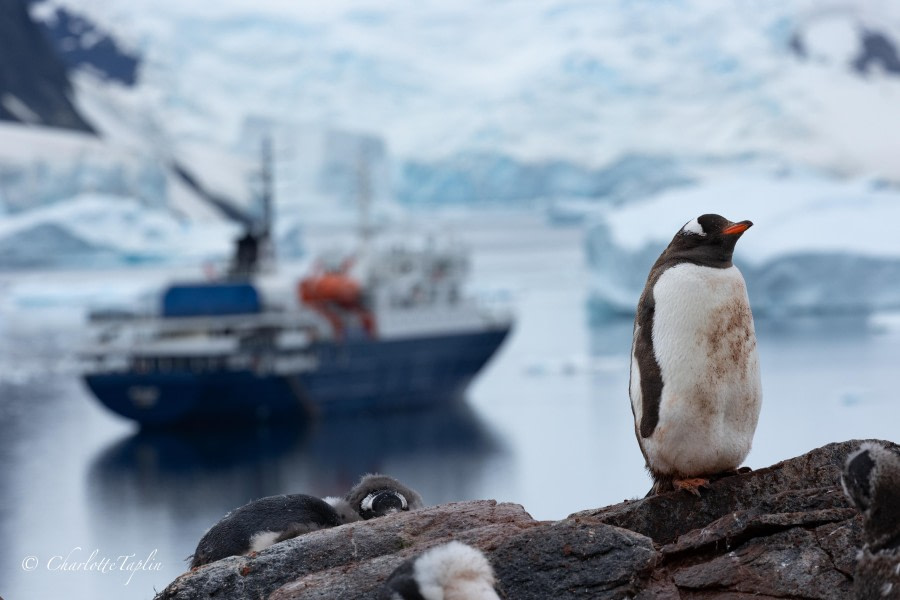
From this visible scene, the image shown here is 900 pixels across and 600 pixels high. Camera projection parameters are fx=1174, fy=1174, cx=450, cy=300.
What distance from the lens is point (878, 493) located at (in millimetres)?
1913

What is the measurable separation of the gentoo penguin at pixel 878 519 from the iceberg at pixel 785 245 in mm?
15850

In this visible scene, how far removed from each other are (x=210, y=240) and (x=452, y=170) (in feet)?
24.1

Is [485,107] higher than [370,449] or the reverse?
higher

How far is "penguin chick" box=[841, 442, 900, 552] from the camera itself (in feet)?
6.25

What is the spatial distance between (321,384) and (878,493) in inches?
511

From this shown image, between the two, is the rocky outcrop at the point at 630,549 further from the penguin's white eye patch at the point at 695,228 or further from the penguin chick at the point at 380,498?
the penguin's white eye patch at the point at 695,228

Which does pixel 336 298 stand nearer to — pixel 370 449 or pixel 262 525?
pixel 370 449

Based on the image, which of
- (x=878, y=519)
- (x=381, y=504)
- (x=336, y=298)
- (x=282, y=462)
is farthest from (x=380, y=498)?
(x=336, y=298)

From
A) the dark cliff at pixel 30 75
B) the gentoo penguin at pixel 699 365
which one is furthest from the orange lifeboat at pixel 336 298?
the dark cliff at pixel 30 75

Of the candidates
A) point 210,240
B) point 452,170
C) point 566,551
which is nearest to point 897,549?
point 566,551

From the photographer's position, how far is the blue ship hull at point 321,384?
540 inches

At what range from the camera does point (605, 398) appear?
45.8 feet
